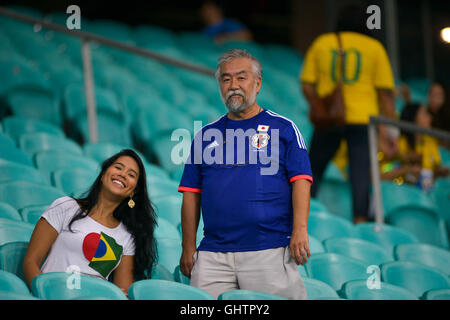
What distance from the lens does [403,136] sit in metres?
4.64

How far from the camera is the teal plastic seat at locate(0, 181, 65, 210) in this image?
106 inches

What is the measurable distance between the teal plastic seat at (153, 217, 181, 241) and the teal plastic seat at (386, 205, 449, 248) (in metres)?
1.79

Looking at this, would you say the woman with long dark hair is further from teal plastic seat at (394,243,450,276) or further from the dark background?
the dark background

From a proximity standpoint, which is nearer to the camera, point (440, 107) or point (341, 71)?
point (341, 71)

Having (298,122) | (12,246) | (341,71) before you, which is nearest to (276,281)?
(12,246)

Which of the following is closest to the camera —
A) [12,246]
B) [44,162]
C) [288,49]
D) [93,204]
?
[12,246]

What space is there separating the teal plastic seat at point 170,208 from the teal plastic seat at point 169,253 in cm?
44

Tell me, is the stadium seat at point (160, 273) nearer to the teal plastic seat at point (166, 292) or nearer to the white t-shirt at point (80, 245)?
the white t-shirt at point (80, 245)

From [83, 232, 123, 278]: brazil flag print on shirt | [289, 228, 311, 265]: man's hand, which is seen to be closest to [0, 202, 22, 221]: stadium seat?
[83, 232, 123, 278]: brazil flag print on shirt

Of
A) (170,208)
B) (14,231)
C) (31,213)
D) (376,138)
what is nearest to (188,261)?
(14,231)

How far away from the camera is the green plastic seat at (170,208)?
3.04 meters

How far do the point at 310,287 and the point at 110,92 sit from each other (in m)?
2.96

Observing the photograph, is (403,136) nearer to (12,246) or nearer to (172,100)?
(172,100)

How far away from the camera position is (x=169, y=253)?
2592mm
